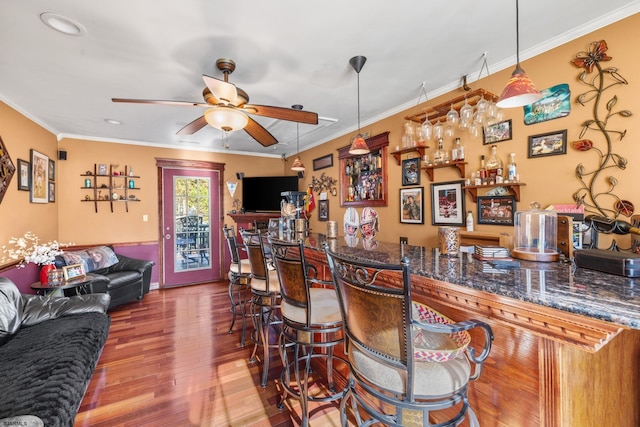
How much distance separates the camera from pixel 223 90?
1.92 m

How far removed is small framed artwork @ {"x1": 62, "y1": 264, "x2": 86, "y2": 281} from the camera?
9.96ft

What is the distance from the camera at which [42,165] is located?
3756mm

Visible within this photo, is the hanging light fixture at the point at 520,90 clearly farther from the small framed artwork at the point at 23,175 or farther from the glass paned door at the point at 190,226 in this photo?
the glass paned door at the point at 190,226

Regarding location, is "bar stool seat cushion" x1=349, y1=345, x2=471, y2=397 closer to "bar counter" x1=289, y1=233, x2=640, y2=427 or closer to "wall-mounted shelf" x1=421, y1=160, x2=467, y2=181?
"bar counter" x1=289, y1=233, x2=640, y2=427

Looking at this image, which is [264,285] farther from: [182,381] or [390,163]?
[390,163]

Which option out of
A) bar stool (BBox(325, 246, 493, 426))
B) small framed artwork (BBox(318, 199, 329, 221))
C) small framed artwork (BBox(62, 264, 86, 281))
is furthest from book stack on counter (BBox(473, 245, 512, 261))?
small framed artwork (BBox(62, 264, 86, 281))

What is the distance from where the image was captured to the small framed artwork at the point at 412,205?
3.16 meters

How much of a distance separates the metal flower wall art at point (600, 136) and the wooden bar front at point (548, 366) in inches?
41.5

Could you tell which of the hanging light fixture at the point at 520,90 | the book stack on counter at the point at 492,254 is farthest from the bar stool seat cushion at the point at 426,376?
the hanging light fixture at the point at 520,90

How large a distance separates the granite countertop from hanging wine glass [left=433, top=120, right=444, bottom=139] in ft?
5.34

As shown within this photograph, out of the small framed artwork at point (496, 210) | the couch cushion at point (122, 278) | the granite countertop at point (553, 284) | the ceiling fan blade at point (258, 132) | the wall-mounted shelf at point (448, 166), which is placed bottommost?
the couch cushion at point (122, 278)

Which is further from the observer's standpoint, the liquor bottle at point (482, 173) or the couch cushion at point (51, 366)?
the liquor bottle at point (482, 173)

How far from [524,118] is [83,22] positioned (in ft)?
10.6

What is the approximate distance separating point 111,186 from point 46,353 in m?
3.60
